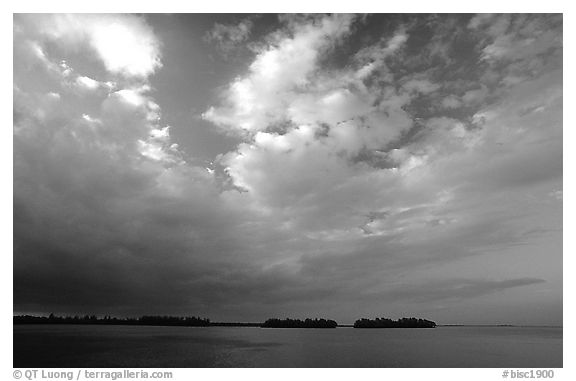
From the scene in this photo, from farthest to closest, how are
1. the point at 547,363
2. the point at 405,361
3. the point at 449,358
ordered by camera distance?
the point at 547,363 → the point at 449,358 → the point at 405,361

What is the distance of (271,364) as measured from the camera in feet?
138
